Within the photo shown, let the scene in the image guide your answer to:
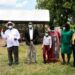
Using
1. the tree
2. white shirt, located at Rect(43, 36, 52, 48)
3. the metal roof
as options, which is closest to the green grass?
white shirt, located at Rect(43, 36, 52, 48)

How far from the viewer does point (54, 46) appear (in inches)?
712

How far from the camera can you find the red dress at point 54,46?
18.0m

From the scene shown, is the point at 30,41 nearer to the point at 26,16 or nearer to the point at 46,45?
the point at 46,45

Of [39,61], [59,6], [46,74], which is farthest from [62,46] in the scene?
[59,6]

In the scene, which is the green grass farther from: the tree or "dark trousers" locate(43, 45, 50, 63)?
the tree

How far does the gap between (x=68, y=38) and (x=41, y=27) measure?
2626 centimetres

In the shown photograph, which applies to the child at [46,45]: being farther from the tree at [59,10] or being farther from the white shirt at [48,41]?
the tree at [59,10]

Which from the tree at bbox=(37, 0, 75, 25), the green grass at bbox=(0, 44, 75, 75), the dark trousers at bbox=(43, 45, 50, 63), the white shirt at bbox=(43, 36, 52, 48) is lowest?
the green grass at bbox=(0, 44, 75, 75)

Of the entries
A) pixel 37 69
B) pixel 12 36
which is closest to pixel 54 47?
pixel 12 36

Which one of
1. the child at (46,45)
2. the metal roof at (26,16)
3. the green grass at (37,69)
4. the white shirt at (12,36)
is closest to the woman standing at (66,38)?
the green grass at (37,69)

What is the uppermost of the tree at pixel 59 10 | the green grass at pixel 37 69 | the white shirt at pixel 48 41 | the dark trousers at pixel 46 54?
the tree at pixel 59 10

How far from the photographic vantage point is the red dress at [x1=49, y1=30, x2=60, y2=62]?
17969 millimetres

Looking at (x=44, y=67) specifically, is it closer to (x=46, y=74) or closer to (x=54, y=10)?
(x=46, y=74)

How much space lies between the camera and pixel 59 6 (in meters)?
65.2
